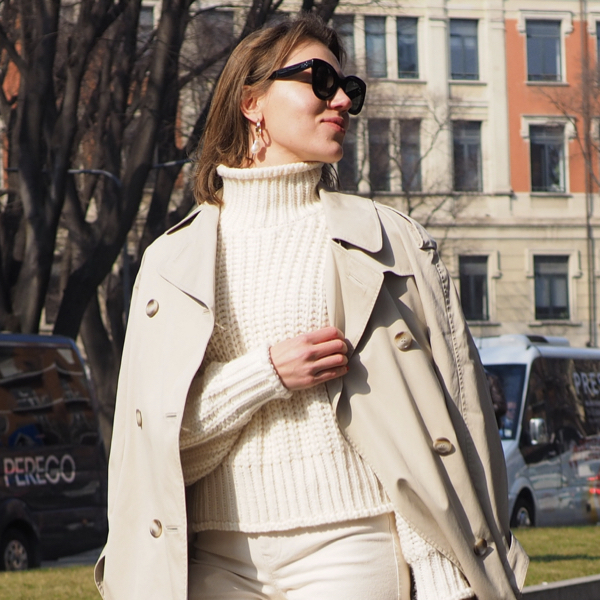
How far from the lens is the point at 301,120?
2.88 meters

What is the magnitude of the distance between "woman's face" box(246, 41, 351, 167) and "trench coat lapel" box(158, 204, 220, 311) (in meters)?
0.21

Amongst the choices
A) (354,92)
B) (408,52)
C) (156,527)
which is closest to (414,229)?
(354,92)

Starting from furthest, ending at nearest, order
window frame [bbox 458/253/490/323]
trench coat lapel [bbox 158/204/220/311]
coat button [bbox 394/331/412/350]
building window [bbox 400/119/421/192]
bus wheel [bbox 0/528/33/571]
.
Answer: window frame [bbox 458/253/490/323] → building window [bbox 400/119/421/192] → bus wheel [bbox 0/528/33/571] → trench coat lapel [bbox 158/204/220/311] → coat button [bbox 394/331/412/350]

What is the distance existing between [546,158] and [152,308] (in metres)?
41.4

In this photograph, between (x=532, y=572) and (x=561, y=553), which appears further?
(x=561, y=553)

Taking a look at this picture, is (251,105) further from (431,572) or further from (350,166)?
(350,166)

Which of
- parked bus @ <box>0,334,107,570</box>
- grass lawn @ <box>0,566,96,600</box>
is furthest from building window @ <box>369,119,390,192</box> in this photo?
grass lawn @ <box>0,566,96,600</box>

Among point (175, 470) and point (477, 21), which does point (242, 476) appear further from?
point (477, 21)

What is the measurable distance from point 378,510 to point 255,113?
0.99 meters

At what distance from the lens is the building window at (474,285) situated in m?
41.1

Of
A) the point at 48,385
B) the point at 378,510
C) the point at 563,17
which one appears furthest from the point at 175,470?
the point at 563,17

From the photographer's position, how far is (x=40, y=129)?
1408cm

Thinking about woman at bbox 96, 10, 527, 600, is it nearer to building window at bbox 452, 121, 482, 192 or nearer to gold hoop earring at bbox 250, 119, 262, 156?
gold hoop earring at bbox 250, 119, 262, 156

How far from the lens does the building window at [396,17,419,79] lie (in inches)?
1636
